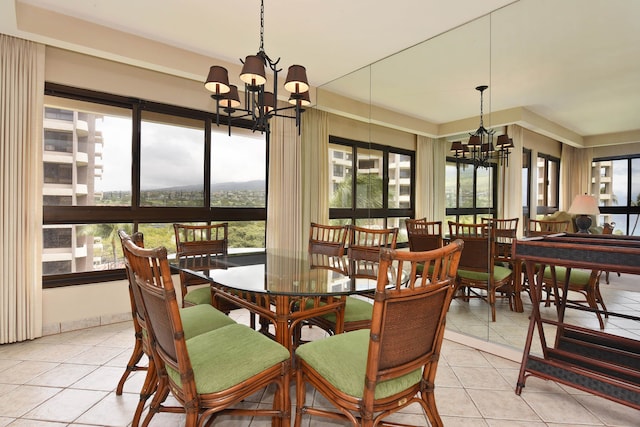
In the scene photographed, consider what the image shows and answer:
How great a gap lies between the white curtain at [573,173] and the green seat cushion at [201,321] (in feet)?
8.07

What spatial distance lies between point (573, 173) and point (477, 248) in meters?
0.87

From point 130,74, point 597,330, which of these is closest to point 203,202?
point 130,74

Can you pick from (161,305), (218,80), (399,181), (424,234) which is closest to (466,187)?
(424,234)

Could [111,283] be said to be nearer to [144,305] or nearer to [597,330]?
[144,305]

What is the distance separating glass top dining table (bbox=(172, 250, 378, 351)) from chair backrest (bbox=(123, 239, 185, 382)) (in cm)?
40

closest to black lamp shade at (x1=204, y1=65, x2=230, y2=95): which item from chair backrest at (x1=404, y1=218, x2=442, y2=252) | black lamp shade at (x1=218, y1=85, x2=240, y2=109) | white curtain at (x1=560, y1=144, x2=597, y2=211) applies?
black lamp shade at (x1=218, y1=85, x2=240, y2=109)

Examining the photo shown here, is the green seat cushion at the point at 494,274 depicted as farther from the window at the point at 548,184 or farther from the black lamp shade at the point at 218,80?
the black lamp shade at the point at 218,80

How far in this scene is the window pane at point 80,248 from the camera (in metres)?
2.89

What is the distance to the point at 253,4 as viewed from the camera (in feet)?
8.21

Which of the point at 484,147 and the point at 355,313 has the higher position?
the point at 484,147

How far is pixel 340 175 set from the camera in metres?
4.40

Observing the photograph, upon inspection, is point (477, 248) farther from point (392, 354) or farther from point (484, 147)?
point (392, 354)

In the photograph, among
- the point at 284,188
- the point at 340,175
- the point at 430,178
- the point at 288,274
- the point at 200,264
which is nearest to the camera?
the point at 288,274

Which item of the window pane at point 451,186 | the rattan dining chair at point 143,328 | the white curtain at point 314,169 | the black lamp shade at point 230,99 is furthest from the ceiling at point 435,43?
the rattan dining chair at point 143,328
